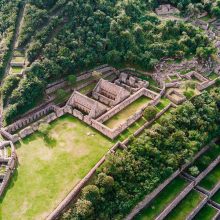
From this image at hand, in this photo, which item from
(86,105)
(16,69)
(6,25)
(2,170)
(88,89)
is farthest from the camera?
(6,25)

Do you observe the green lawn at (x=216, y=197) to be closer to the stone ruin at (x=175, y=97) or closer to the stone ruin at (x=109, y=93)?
the stone ruin at (x=175, y=97)

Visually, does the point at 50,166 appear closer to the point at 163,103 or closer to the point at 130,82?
the point at 163,103

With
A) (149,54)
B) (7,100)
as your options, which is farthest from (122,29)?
(7,100)

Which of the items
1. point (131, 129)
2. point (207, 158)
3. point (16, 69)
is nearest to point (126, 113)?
point (131, 129)

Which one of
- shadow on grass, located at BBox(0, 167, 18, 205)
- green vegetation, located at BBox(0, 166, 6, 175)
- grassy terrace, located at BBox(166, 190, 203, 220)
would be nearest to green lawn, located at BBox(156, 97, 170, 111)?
grassy terrace, located at BBox(166, 190, 203, 220)

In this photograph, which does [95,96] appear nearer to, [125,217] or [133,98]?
[133,98]

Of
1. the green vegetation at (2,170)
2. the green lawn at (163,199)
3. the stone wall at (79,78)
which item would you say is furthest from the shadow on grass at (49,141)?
the green lawn at (163,199)
